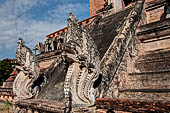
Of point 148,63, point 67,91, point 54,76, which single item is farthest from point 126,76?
point 54,76

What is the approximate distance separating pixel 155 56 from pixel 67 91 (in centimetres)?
362

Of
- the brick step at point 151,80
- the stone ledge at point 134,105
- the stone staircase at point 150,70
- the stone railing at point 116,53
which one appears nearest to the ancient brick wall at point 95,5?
the stone railing at point 116,53

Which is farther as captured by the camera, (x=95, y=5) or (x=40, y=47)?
(x=95, y=5)

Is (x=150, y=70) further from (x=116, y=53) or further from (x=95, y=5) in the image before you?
(x=95, y=5)

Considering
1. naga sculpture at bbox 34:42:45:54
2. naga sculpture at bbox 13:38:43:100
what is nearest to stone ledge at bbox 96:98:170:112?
naga sculpture at bbox 13:38:43:100

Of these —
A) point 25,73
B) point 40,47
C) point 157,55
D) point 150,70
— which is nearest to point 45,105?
point 25,73

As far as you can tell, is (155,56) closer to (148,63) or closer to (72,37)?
(148,63)

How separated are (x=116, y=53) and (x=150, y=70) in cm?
122

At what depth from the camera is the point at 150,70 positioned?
4969 millimetres

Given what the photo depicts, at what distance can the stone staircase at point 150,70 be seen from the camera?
3.94 m

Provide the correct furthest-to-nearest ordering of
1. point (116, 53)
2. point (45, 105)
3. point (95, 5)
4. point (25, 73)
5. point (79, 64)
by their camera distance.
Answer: point (95, 5)
point (25, 73)
point (116, 53)
point (45, 105)
point (79, 64)

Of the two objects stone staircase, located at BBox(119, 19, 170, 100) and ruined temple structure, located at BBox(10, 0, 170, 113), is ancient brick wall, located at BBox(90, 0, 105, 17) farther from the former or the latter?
stone staircase, located at BBox(119, 19, 170, 100)

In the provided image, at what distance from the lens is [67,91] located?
3.61 metres

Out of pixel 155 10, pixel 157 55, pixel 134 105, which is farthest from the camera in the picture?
pixel 155 10
